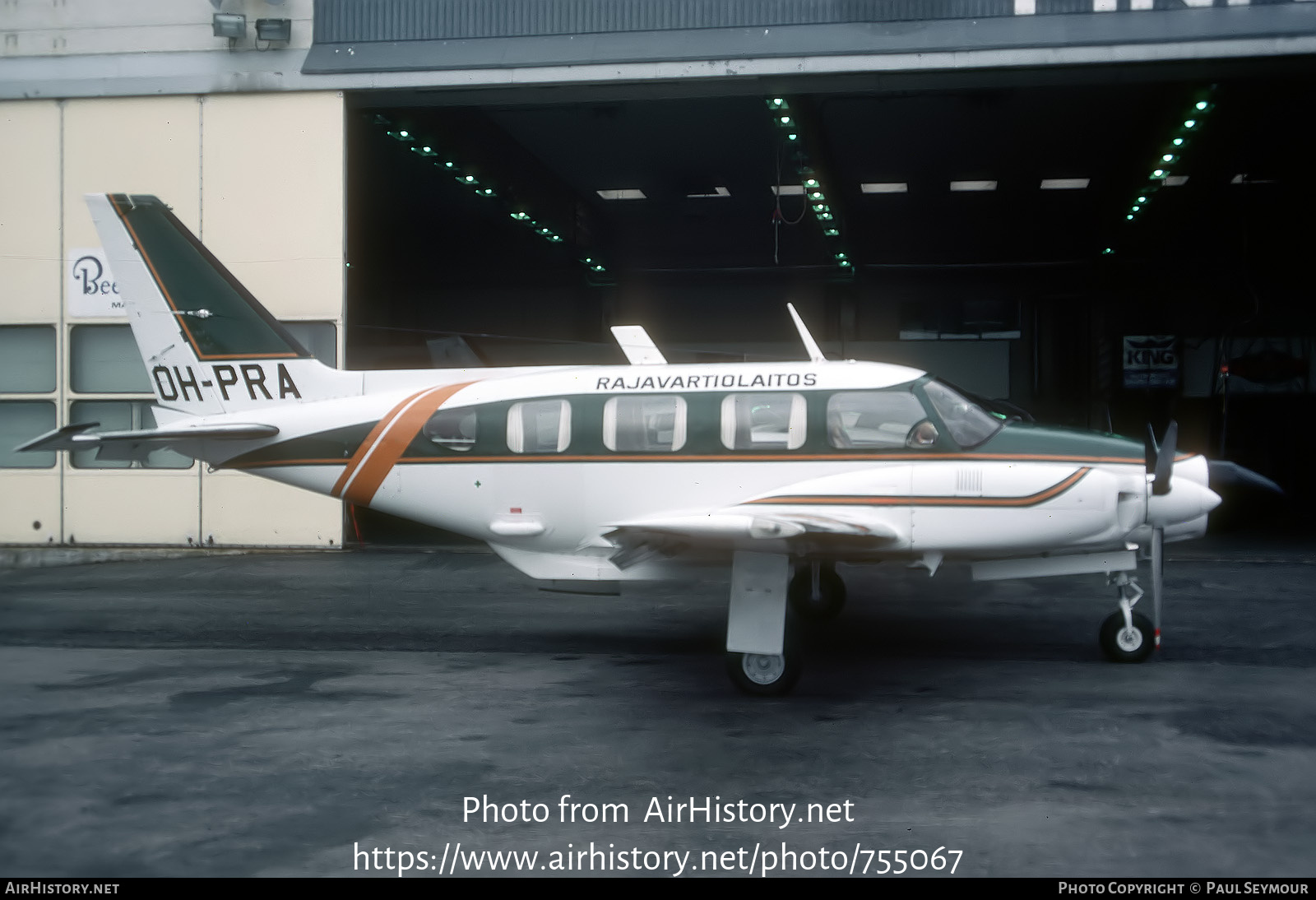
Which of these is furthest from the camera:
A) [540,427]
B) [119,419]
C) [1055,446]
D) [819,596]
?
[119,419]

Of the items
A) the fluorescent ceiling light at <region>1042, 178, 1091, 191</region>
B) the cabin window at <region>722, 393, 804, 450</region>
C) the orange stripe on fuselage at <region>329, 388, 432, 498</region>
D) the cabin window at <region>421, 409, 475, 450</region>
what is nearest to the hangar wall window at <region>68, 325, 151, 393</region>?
the orange stripe on fuselage at <region>329, 388, 432, 498</region>

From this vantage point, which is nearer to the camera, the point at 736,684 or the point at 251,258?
the point at 736,684

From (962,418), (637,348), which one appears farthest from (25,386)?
(962,418)

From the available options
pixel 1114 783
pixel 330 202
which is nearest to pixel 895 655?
pixel 1114 783

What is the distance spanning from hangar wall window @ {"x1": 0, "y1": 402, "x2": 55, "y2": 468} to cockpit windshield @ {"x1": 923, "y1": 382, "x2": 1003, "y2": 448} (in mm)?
14234

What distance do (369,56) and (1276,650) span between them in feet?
45.7

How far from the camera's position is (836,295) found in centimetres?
2900

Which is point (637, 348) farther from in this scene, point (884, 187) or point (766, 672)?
point (884, 187)

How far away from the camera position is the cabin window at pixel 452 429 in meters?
8.59

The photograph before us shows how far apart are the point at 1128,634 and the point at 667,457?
3971 millimetres

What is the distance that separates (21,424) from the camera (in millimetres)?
16141

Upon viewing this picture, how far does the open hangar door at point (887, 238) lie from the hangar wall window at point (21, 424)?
211 inches

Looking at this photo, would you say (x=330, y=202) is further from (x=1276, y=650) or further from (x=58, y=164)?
(x=1276, y=650)

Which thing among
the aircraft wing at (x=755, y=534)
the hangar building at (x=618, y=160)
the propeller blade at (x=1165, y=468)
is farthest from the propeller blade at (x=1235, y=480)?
the hangar building at (x=618, y=160)
